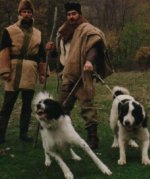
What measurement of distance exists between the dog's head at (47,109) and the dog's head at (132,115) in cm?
105

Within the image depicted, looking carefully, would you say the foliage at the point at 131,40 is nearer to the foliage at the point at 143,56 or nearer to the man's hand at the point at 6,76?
the foliage at the point at 143,56

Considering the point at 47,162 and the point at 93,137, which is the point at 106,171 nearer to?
the point at 47,162

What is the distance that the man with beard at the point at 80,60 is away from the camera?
30.6ft

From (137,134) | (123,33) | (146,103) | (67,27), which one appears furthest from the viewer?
(123,33)

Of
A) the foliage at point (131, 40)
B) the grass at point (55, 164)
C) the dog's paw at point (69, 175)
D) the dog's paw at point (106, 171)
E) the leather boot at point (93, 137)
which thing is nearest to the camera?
the dog's paw at point (69, 175)

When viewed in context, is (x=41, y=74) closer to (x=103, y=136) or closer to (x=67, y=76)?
(x=67, y=76)

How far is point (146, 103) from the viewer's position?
633 inches

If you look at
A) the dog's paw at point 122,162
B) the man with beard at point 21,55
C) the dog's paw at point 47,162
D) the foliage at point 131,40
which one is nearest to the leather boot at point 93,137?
the dog's paw at point 47,162

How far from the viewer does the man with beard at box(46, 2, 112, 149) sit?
9312mm

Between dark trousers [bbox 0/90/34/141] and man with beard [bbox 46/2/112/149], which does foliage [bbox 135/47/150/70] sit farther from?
man with beard [bbox 46/2/112/149]

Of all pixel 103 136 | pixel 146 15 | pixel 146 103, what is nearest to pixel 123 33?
pixel 146 15

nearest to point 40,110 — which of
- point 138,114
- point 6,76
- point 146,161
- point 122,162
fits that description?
point 138,114

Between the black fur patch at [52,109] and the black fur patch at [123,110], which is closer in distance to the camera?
the black fur patch at [52,109]

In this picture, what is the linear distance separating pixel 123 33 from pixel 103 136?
50159mm
